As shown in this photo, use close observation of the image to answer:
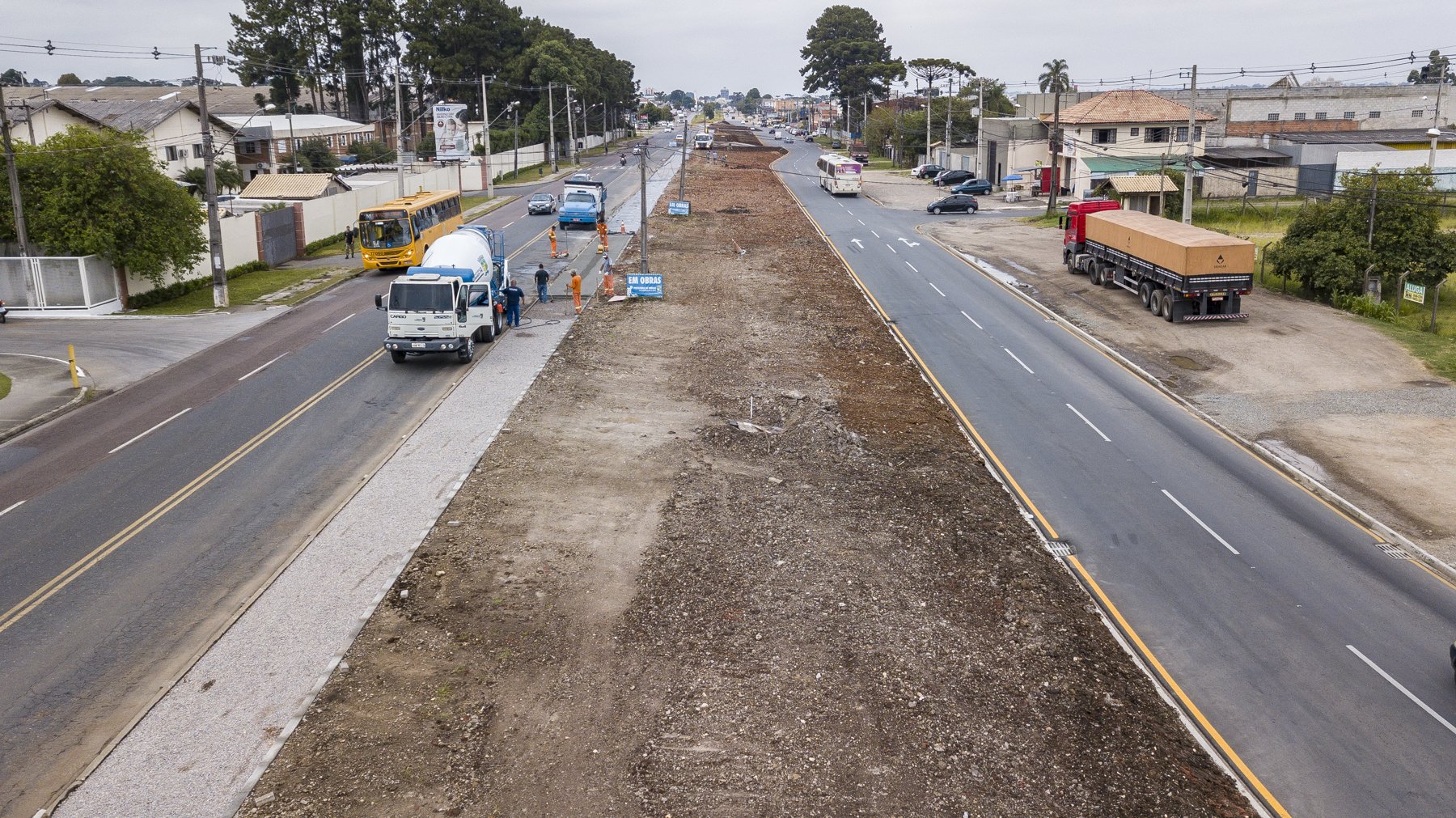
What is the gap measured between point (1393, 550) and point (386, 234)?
4009cm

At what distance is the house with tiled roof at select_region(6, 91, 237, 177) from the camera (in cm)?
6431

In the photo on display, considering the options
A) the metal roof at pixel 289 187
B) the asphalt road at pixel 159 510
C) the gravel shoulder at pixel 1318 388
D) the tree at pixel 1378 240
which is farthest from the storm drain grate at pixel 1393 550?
the metal roof at pixel 289 187

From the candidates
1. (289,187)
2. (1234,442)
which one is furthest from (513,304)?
(289,187)

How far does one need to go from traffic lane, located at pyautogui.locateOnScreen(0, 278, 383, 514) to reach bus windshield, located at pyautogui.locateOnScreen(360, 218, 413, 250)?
29.1 feet

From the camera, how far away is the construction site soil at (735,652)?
12.1 meters

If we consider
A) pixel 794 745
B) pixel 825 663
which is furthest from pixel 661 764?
pixel 825 663

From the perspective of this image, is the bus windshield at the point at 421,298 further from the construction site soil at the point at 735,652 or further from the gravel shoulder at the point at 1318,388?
the gravel shoulder at the point at 1318,388

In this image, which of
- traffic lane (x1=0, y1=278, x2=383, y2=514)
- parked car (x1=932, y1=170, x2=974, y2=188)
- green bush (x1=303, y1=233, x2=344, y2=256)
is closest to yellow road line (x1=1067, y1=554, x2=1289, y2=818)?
traffic lane (x1=0, y1=278, x2=383, y2=514)

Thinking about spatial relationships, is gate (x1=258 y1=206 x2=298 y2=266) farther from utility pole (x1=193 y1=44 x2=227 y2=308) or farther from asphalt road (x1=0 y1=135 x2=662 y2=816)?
asphalt road (x1=0 y1=135 x2=662 y2=816)

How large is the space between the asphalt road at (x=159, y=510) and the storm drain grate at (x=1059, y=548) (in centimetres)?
1333

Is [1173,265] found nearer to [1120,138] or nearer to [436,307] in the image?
[436,307]

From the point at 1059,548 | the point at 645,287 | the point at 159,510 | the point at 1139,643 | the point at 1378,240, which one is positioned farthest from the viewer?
the point at 645,287

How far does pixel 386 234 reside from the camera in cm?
4703

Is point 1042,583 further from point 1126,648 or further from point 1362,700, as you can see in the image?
point 1362,700
